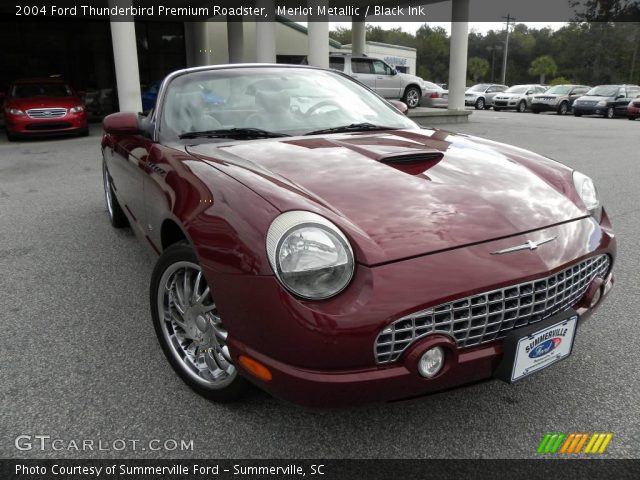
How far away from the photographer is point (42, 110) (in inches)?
456

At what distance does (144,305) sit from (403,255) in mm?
1990

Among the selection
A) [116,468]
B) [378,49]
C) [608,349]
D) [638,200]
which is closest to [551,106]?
[378,49]

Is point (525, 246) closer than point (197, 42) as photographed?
Yes

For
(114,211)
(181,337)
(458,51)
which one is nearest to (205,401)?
(181,337)

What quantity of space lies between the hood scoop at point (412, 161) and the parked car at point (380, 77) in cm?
1401

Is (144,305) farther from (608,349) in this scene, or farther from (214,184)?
(608,349)

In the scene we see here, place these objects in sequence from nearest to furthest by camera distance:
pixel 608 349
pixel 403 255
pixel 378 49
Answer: pixel 403 255, pixel 608 349, pixel 378 49

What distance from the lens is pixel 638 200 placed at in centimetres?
572

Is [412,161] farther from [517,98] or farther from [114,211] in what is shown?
[517,98]

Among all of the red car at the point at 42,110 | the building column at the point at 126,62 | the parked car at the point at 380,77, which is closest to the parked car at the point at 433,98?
the parked car at the point at 380,77

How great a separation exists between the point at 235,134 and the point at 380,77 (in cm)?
1494

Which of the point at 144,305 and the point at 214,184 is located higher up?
the point at 214,184

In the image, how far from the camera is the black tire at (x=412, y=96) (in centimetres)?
1775

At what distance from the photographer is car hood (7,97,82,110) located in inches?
455
